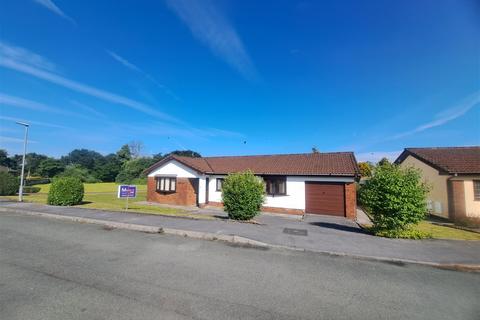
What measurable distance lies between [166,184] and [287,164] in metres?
11.6

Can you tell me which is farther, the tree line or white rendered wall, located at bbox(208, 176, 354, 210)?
the tree line

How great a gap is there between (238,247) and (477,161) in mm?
21381

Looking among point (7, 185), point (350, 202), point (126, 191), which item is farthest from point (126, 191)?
point (7, 185)

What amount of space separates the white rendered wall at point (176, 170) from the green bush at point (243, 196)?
9130 millimetres

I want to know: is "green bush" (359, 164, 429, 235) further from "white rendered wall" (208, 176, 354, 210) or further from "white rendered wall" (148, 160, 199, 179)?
"white rendered wall" (148, 160, 199, 179)

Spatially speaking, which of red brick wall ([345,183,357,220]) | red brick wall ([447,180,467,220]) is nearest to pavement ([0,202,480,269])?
red brick wall ([345,183,357,220])

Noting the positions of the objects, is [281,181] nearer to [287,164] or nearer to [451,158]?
[287,164]

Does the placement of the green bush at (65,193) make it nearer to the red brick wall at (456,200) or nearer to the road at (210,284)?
the road at (210,284)

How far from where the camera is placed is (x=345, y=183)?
1748cm

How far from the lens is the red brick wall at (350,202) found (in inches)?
673

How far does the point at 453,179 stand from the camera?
1770cm

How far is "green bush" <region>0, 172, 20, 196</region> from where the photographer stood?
2419 cm

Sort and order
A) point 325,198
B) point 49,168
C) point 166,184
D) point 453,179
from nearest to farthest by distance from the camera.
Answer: point 453,179 < point 325,198 < point 166,184 < point 49,168

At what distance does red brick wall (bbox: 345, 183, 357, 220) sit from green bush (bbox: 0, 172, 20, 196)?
3306 cm
